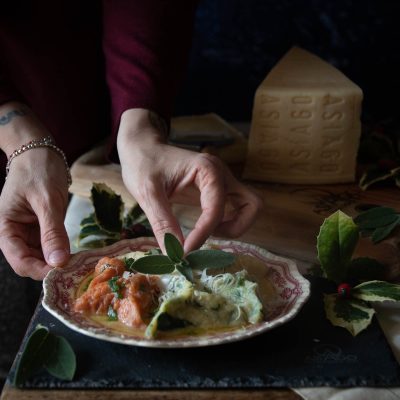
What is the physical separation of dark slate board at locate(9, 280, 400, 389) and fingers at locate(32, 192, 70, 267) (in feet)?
0.47

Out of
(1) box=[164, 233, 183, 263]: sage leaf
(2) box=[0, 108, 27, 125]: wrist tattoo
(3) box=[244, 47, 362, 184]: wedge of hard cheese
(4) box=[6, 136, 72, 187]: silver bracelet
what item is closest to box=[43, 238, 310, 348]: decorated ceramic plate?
(1) box=[164, 233, 183, 263]: sage leaf

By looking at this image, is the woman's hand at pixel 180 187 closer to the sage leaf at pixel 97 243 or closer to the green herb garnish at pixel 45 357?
the sage leaf at pixel 97 243

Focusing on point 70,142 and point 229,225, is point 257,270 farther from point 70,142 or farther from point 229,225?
point 70,142

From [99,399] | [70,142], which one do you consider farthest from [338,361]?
[70,142]

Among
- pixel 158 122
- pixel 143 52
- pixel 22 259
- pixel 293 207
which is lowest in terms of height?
pixel 293 207

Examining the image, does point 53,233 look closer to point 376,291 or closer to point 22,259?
point 22,259

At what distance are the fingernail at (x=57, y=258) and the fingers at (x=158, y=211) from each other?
0.17 m

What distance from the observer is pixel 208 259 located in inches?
42.1

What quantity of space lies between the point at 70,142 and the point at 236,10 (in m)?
0.79

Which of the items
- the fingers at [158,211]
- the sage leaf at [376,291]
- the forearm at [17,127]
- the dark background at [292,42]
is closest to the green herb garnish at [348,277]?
the sage leaf at [376,291]

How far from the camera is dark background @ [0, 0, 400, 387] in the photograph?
7.40ft

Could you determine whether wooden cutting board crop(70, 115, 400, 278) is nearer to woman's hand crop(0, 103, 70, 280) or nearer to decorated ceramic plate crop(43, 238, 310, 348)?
decorated ceramic plate crop(43, 238, 310, 348)

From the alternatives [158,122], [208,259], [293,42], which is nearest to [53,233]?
[208,259]

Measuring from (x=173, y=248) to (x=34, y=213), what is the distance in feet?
1.14
